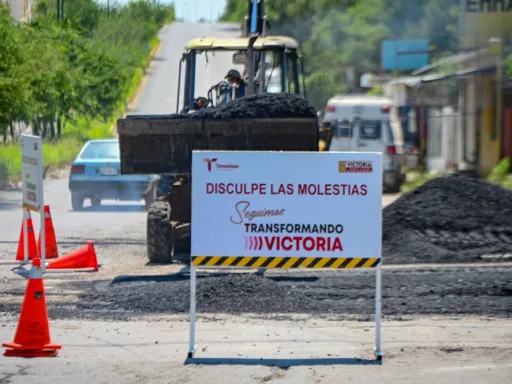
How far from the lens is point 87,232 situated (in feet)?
57.0

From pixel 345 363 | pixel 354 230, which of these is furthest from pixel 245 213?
pixel 345 363

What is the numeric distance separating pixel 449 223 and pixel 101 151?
9.67m

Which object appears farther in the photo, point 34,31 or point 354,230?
point 34,31

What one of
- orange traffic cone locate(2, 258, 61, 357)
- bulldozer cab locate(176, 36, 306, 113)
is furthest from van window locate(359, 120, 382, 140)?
orange traffic cone locate(2, 258, 61, 357)

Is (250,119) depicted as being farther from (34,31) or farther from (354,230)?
(34,31)

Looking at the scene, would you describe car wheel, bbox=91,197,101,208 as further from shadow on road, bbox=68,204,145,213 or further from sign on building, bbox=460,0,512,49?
sign on building, bbox=460,0,512,49

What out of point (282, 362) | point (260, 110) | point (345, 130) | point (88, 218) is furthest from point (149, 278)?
point (345, 130)

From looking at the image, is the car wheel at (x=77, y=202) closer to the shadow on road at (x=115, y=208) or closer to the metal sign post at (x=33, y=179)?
the shadow on road at (x=115, y=208)

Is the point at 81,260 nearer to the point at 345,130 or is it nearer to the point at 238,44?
the point at 238,44

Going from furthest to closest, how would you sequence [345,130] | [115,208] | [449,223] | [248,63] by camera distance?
[345,130] → [115,208] → [449,223] → [248,63]

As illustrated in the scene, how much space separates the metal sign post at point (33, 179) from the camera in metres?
12.0

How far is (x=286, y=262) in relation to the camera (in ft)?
26.1

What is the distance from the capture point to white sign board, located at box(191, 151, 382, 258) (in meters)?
7.90

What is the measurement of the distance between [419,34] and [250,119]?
5745 centimetres
